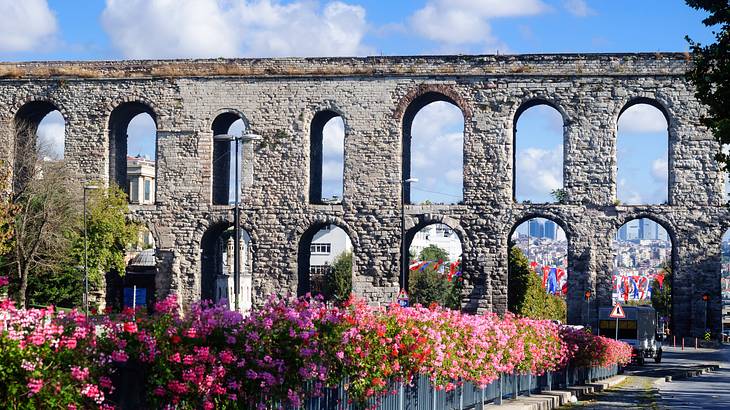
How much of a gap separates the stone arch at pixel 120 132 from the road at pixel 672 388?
22.7m

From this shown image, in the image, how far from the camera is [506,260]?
160ft

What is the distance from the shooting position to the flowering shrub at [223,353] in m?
9.90

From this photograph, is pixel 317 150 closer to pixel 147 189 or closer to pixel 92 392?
pixel 92 392

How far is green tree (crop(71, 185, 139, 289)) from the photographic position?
161 feet

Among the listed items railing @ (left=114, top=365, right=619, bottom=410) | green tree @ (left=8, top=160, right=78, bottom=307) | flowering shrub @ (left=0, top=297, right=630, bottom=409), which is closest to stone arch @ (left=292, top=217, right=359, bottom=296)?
green tree @ (left=8, top=160, right=78, bottom=307)

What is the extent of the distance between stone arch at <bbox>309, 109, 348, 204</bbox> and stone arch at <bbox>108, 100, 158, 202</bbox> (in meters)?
6.49

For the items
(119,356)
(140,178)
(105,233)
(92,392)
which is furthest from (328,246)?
(92,392)

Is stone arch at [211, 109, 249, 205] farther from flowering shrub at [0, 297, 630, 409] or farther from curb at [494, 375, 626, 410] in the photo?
flowering shrub at [0, 297, 630, 409]

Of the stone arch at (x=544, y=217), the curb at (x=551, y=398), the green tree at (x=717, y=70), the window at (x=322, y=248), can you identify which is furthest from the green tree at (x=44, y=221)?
the window at (x=322, y=248)

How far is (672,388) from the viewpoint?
103 feet

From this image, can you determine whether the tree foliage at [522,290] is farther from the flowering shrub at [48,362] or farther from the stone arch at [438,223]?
the flowering shrub at [48,362]

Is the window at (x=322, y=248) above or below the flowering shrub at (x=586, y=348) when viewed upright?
above

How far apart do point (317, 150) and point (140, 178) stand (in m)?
45.6

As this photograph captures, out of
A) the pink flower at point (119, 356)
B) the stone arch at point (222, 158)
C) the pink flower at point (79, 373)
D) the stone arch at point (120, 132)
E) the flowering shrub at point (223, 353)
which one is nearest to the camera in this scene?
the flowering shrub at point (223, 353)
